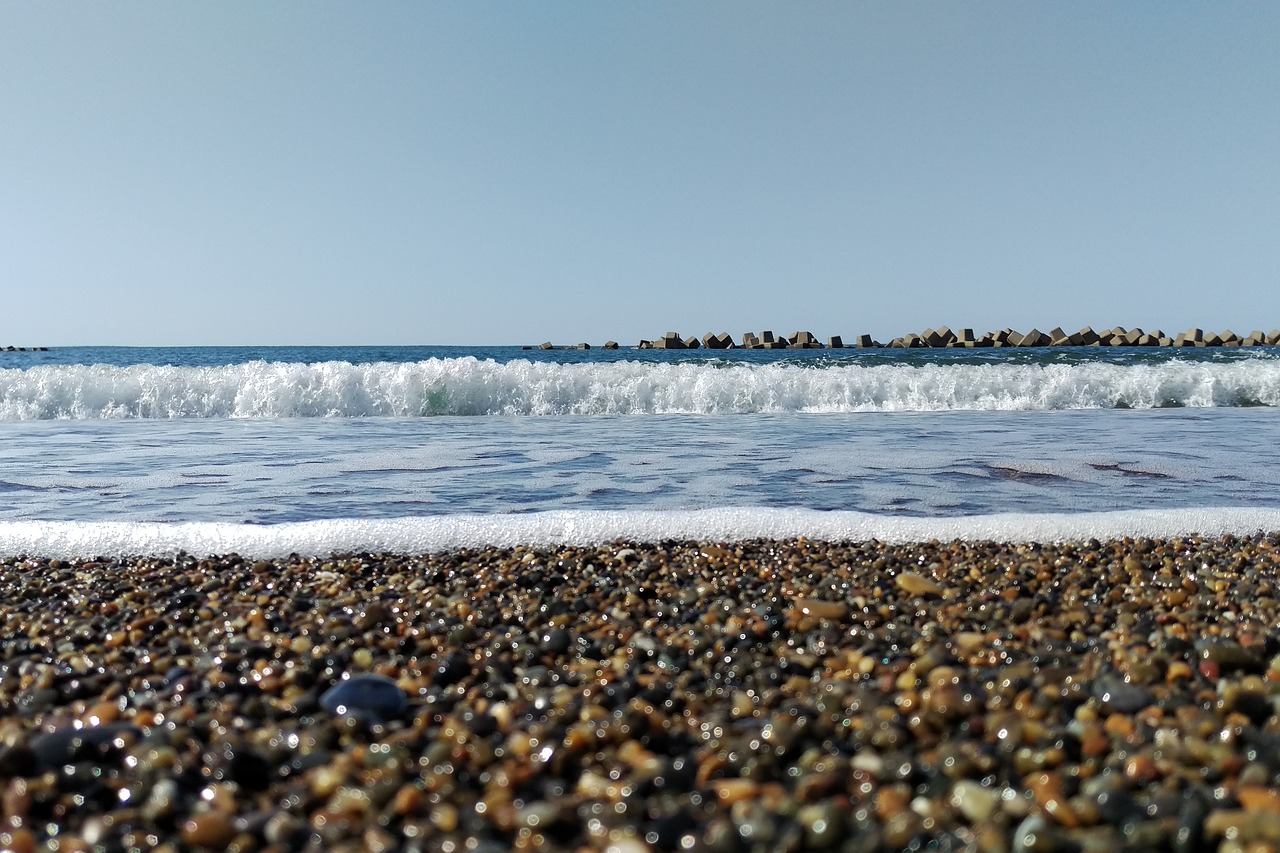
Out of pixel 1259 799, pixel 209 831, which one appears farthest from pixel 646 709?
pixel 1259 799

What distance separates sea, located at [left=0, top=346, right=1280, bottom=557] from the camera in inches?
155

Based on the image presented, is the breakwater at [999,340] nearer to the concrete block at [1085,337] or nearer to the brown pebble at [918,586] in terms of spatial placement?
the concrete block at [1085,337]

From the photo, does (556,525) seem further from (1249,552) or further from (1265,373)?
(1265,373)

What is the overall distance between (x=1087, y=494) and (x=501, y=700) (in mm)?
4167

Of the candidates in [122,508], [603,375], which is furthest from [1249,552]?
[603,375]

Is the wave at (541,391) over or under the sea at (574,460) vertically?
over

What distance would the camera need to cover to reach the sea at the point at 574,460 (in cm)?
395

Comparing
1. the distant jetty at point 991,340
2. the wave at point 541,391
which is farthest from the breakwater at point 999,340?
the wave at point 541,391

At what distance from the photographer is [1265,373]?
16422 mm

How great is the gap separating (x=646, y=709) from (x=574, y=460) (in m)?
4.89

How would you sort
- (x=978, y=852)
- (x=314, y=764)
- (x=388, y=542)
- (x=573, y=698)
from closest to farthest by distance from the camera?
(x=978, y=852), (x=314, y=764), (x=573, y=698), (x=388, y=542)

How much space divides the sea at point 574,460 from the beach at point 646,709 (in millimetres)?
833

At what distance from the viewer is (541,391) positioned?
14.0m

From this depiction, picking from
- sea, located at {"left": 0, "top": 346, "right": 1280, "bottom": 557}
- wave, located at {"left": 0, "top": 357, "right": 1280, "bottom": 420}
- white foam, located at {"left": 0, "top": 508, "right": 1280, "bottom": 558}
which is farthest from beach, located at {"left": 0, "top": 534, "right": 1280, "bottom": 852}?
wave, located at {"left": 0, "top": 357, "right": 1280, "bottom": 420}
